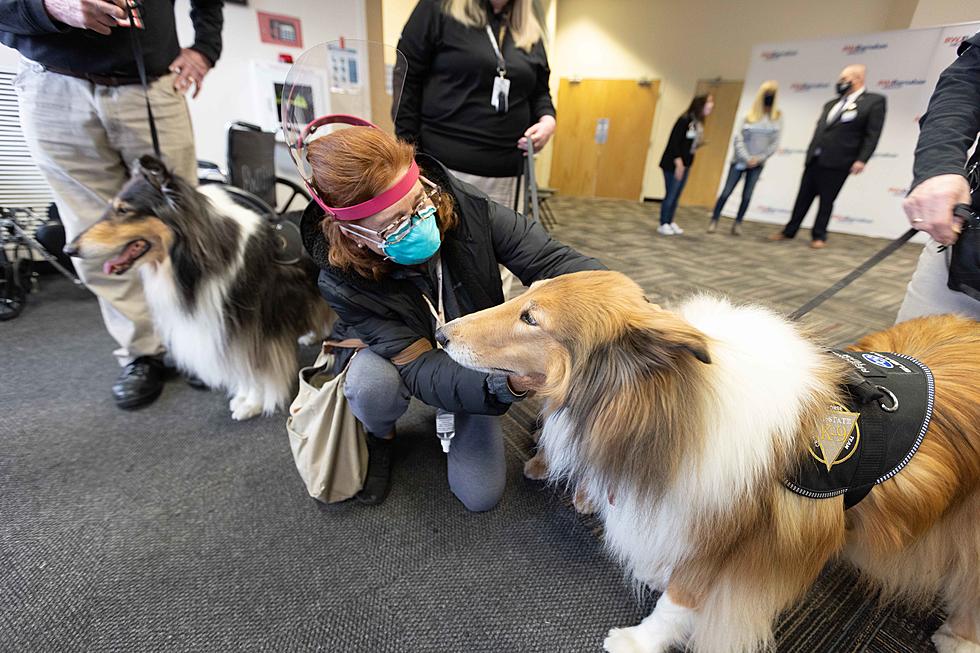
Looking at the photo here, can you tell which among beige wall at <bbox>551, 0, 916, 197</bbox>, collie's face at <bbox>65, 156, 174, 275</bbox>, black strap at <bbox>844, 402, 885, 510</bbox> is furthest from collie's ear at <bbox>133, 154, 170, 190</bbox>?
beige wall at <bbox>551, 0, 916, 197</bbox>

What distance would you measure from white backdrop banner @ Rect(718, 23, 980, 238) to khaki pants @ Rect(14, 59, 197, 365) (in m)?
8.47

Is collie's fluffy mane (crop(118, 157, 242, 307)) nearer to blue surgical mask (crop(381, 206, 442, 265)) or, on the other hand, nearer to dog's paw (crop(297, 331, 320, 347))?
dog's paw (crop(297, 331, 320, 347))

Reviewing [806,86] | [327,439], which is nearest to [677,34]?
[806,86]

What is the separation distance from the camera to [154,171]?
5.60 feet

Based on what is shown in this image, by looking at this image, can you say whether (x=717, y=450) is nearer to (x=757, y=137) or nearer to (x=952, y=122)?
(x=952, y=122)

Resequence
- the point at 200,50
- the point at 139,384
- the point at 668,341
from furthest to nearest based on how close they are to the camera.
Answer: the point at 139,384, the point at 200,50, the point at 668,341

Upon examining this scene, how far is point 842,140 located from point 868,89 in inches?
103

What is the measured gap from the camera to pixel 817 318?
11.4ft

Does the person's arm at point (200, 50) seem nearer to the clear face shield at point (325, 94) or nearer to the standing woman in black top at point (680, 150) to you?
the clear face shield at point (325, 94)

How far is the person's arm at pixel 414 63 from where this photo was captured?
194 cm

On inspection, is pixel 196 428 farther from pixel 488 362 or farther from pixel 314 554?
pixel 488 362

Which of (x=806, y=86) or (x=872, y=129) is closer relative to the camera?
(x=872, y=129)

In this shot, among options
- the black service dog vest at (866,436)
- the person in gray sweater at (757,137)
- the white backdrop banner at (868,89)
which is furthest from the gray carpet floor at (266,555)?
the white backdrop banner at (868,89)

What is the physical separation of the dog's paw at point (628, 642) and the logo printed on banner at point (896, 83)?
9.16 m
